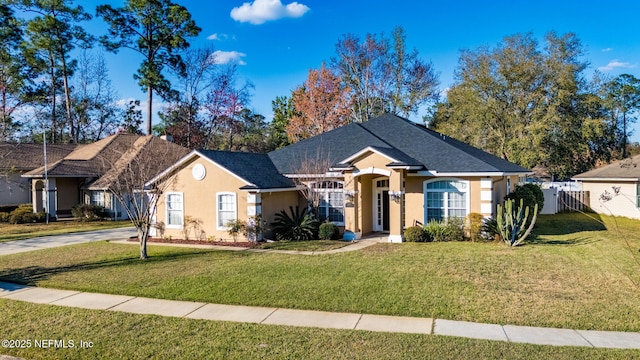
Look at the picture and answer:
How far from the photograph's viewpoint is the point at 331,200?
58.6 ft

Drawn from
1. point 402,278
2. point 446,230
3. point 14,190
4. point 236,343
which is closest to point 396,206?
point 446,230

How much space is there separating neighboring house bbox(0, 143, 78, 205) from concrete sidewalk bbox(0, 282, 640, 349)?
25.7m

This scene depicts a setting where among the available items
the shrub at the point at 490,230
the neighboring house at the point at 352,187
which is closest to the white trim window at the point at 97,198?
the neighboring house at the point at 352,187

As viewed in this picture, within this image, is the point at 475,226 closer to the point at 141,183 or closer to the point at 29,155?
the point at 141,183

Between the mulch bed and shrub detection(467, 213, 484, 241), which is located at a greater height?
shrub detection(467, 213, 484, 241)

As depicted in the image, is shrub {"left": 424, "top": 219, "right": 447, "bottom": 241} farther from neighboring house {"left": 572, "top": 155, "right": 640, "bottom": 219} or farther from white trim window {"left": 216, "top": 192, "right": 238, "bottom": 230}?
neighboring house {"left": 572, "top": 155, "right": 640, "bottom": 219}

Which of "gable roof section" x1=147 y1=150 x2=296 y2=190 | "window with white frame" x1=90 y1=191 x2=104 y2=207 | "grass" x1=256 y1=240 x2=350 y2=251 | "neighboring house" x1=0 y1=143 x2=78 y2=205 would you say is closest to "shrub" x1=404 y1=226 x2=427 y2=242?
"grass" x1=256 y1=240 x2=350 y2=251

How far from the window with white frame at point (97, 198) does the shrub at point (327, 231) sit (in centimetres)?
1781

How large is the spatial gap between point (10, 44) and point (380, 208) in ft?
105

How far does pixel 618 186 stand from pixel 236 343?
2350cm

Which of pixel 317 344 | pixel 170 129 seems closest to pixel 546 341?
pixel 317 344

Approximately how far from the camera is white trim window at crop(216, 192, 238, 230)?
16.3 metres

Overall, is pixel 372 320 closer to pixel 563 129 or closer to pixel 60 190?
pixel 60 190

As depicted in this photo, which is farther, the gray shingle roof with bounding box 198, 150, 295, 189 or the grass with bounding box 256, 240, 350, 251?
the gray shingle roof with bounding box 198, 150, 295, 189
